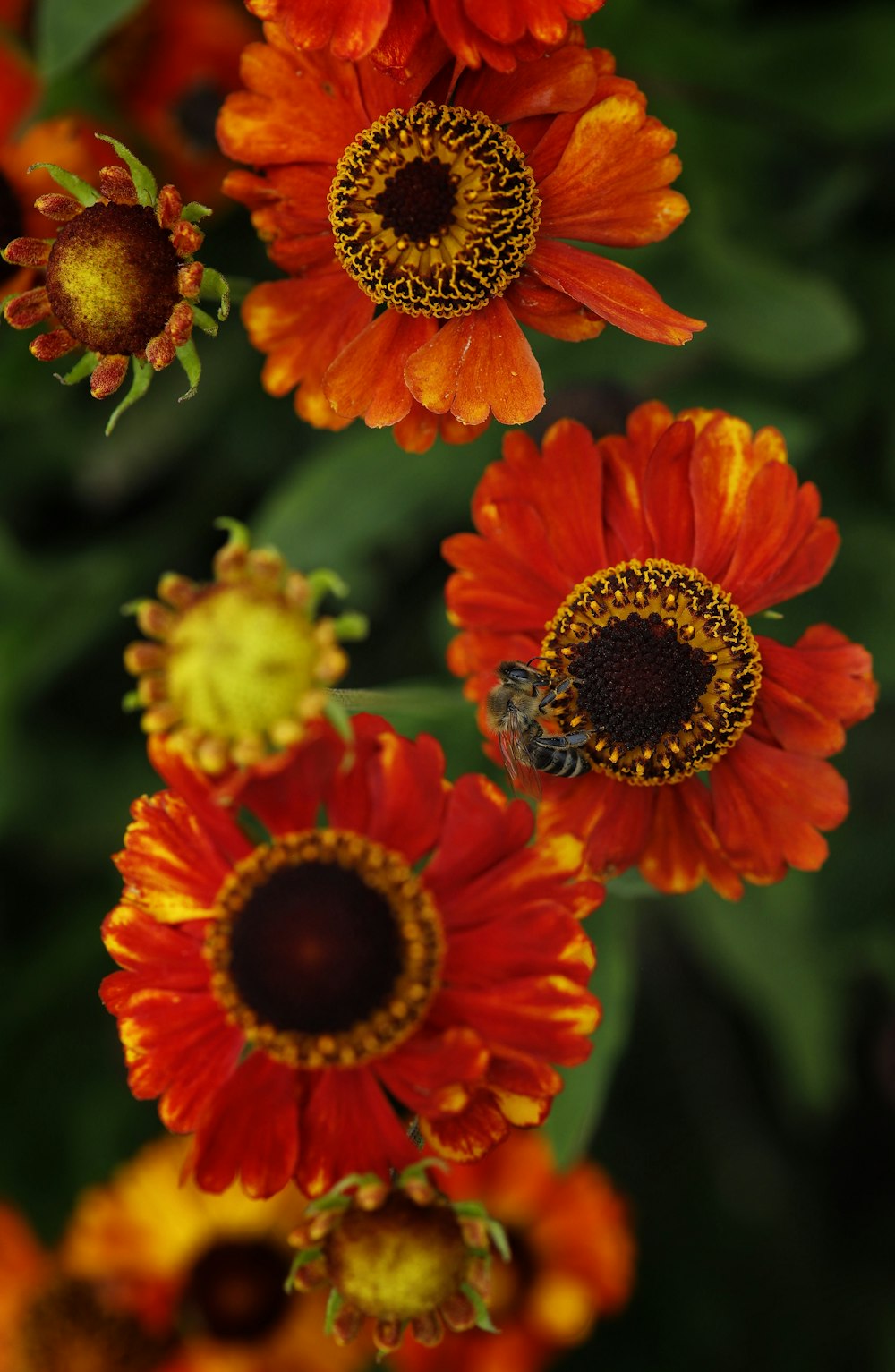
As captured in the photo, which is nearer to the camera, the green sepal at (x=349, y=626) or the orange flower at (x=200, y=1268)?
the green sepal at (x=349, y=626)

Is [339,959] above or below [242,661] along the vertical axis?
below

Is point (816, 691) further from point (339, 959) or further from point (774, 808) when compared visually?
point (339, 959)

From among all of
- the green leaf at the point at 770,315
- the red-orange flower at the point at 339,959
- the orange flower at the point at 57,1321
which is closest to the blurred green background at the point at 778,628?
the green leaf at the point at 770,315

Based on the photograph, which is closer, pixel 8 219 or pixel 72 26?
pixel 8 219

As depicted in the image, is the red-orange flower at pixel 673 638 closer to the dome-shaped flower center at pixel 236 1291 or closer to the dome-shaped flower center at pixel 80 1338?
the dome-shaped flower center at pixel 236 1291

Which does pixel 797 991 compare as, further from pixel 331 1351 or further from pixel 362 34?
pixel 362 34

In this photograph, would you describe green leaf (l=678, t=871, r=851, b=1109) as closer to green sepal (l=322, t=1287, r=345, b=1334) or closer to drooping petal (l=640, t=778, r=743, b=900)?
drooping petal (l=640, t=778, r=743, b=900)

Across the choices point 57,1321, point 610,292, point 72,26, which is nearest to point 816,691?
point 610,292

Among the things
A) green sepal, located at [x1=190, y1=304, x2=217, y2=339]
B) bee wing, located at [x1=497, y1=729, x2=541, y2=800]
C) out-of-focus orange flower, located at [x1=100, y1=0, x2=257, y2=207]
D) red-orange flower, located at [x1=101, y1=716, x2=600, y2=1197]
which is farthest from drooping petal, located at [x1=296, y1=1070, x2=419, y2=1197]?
out-of-focus orange flower, located at [x1=100, y1=0, x2=257, y2=207]
